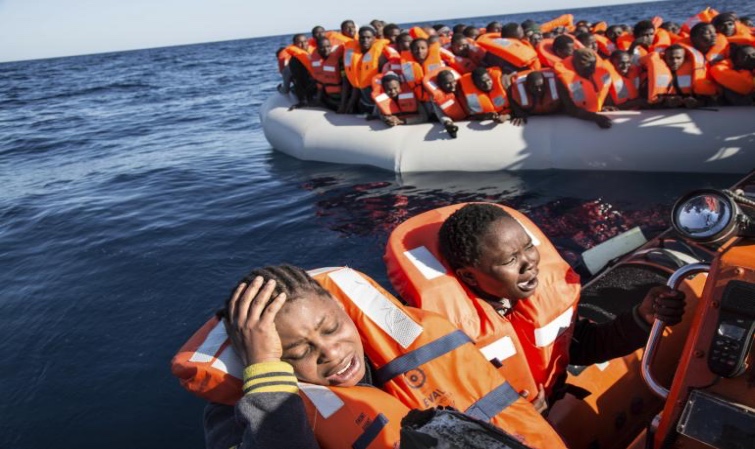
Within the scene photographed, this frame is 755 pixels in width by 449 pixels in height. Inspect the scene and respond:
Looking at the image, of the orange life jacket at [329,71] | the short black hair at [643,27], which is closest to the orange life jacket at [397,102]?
the orange life jacket at [329,71]

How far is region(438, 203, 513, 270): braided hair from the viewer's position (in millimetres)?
1952

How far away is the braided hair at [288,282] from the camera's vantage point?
5.14 ft

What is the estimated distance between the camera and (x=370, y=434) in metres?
1.48

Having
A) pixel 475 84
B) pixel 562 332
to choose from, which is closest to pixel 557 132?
pixel 475 84

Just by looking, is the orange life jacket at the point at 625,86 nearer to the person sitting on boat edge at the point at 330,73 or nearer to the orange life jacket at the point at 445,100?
the orange life jacket at the point at 445,100

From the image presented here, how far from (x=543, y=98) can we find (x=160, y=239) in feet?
15.8

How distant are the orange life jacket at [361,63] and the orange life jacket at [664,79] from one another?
12.4 ft

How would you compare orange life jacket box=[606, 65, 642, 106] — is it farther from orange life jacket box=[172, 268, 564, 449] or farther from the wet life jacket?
orange life jacket box=[172, 268, 564, 449]

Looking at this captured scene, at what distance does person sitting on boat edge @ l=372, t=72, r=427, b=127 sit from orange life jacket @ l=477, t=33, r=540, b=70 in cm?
133

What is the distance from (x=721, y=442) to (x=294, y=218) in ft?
17.7

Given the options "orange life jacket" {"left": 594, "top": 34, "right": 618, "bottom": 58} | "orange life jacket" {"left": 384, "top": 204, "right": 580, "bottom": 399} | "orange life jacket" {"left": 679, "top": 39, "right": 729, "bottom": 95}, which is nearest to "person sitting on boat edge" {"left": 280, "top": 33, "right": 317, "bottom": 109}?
"orange life jacket" {"left": 594, "top": 34, "right": 618, "bottom": 58}

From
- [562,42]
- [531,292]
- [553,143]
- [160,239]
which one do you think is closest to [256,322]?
[531,292]

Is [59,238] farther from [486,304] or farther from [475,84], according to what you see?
[486,304]

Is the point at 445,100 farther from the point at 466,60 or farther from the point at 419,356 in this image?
the point at 419,356
